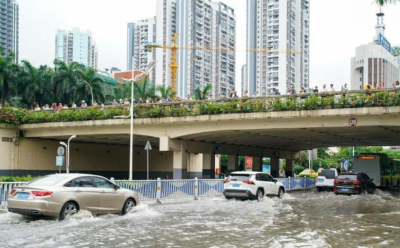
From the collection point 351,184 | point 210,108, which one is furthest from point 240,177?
point 351,184

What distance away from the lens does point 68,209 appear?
14.0 metres

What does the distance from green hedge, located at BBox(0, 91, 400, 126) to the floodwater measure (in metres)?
8.57

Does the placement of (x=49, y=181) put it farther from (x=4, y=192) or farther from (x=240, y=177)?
(x=240, y=177)

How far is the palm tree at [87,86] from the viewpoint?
194 feet

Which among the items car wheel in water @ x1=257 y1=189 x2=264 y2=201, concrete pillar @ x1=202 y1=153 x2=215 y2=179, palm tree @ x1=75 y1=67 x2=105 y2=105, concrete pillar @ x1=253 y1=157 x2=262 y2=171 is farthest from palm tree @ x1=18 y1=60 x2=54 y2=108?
car wheel in water @ x1=257 y1=189 x2=264 y2=201

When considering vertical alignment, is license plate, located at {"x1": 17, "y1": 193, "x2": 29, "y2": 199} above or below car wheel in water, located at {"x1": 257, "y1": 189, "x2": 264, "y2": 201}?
above

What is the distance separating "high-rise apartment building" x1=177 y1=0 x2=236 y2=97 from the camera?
109562 mm

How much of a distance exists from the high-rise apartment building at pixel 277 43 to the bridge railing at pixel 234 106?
91.6 m

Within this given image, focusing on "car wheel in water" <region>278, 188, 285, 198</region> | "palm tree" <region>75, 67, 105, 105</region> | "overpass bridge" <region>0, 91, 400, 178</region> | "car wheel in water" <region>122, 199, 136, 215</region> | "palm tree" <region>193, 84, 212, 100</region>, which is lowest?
"car wheel in water" <region>278, 188, 285, 198</region>

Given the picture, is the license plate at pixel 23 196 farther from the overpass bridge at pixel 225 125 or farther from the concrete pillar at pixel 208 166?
the concrete pillar at pixel 208 166

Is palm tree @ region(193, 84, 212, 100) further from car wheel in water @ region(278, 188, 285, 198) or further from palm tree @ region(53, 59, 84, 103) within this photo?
car wheel in water @ region(278, 188, 285, 198)

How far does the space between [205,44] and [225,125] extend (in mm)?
88142

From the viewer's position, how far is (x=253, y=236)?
1221cm

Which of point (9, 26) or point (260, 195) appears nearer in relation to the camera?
point (260, 195)
